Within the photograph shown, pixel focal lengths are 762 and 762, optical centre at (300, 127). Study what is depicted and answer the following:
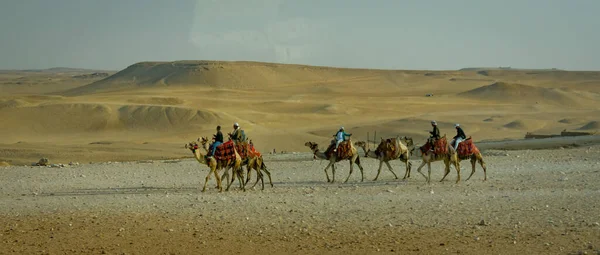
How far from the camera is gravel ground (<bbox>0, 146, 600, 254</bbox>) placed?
12.7m

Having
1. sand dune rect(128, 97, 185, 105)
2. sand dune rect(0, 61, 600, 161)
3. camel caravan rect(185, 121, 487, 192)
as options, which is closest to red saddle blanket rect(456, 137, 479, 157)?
camel caravan rect(185, 121, 487, 192)

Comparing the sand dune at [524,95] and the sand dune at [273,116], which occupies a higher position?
the sand dune at [524,95]

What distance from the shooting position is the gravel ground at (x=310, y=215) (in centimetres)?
1268

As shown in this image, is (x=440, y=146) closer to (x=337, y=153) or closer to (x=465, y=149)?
A: (x=465, y=149)

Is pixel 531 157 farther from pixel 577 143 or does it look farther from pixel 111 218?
pixel 111 218

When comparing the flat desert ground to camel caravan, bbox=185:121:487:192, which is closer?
the flat desert ground

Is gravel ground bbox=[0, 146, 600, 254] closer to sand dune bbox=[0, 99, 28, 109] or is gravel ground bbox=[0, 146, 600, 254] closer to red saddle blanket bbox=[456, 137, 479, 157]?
red saddle blanket bbox=[456, 137, 479, 157]

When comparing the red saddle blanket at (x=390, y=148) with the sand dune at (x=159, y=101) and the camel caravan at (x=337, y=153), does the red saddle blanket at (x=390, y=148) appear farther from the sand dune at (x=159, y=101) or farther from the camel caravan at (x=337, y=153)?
the sand dune at (x=159, y=101)

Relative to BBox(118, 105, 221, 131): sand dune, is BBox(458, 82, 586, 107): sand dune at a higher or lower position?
higher

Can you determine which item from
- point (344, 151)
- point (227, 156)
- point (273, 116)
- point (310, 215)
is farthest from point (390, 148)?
point (273, 116)

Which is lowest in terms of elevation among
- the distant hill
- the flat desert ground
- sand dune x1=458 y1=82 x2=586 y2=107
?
the flat desert ground

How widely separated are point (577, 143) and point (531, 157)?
7.83 metres

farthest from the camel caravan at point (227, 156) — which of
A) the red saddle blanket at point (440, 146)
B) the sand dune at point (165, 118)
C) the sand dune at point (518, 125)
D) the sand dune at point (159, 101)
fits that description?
the sand dune at point (159, 101)

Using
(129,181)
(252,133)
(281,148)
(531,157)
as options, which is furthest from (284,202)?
(252,133)
